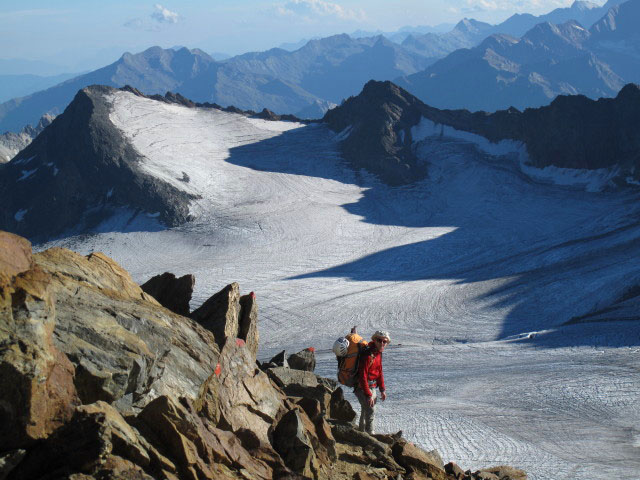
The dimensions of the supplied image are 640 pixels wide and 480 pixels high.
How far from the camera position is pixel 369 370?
12.5 metres

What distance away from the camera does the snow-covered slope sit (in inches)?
709

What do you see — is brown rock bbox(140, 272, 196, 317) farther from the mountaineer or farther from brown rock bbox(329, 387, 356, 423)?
the mountaineer

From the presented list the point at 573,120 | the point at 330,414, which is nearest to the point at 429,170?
the point at 573,120

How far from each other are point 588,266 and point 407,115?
3631cm

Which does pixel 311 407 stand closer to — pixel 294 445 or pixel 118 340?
pixel 294 445

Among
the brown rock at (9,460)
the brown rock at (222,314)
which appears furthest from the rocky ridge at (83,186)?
the brown rock at (9,460)

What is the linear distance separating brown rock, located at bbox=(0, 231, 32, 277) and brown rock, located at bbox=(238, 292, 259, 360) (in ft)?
18.3

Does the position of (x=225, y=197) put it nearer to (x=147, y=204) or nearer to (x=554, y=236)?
(x=147, y=204)

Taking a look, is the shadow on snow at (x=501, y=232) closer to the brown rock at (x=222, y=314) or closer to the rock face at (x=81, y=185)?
the rock face at (x=81, y=185)

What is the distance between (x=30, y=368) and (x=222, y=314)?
590 cm

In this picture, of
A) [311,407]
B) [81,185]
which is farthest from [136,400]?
[81,185]

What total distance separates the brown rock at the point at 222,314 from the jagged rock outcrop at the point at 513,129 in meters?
50.4

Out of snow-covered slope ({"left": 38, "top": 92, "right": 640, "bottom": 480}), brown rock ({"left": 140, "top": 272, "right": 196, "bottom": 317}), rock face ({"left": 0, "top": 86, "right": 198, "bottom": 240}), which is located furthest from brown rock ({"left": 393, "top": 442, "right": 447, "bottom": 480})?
rock face ({"left": 0, "top": 86, "right": 198, "bottom": 240})

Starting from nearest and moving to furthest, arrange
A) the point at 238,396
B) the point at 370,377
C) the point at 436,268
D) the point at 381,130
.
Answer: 1. the point at 238,396
2. the point at 370,377
3. the point at 436,268
4. the point at 381,130
